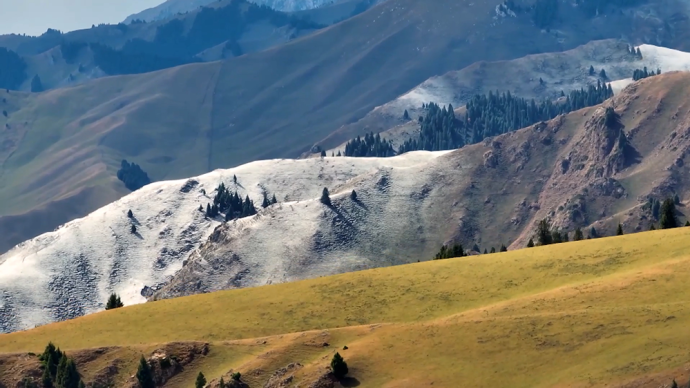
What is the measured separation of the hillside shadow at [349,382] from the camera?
11456cm

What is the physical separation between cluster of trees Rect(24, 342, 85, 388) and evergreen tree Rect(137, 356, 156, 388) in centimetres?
718

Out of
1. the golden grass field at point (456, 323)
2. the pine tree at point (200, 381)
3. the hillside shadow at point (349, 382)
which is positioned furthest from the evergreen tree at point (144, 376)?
the hillside shadow at point (349, 382)

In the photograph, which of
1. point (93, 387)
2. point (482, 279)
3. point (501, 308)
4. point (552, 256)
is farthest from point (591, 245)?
point (93, 387)

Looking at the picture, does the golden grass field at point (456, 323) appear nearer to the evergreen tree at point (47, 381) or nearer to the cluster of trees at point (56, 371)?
the cluster of trees at point (56, 371)

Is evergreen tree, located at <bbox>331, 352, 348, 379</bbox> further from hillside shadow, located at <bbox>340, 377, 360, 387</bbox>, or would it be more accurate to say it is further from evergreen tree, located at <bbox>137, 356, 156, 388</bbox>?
evergreen tree, located at <bbox>137, 356, 156, 388</bbox>

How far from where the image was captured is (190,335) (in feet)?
456

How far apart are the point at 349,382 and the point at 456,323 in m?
15.2

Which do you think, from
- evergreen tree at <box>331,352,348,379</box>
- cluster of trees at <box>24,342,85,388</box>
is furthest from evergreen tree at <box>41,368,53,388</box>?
evergreen tree at <box>331,352,348,379</box>

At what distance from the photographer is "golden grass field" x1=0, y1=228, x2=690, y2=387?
108 m

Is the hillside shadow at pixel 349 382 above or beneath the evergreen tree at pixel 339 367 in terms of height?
beneath

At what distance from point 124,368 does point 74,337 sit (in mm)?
14313

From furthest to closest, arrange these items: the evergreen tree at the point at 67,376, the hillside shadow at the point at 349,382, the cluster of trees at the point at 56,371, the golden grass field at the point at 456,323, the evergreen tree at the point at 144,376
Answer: the cluster of trees at the point at 56,371 < the evergreen tree at the point at 67,376 < the evergreen tree at the point at 144,376 < the hillside shadow at the point at 349,382 < the golden grass field at the point at 456,323

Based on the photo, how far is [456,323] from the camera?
123375mm

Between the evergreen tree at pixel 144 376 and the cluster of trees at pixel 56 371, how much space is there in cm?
718
